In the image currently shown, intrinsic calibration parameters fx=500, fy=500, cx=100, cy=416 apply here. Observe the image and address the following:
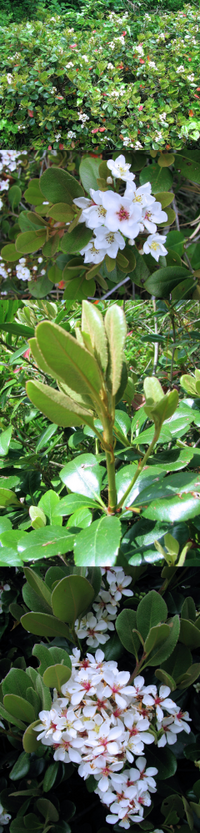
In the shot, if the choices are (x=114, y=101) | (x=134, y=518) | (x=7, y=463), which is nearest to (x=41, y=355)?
(x=134, y=518)

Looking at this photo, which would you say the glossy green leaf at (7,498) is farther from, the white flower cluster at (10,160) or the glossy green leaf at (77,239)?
the white flower cluster at (10,160)

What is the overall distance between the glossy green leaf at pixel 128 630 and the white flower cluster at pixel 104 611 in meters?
0.01

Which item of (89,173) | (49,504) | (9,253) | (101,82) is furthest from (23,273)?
(101,82)

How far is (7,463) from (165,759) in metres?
0.24

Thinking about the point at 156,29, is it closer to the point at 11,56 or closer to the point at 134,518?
the point at 11,56

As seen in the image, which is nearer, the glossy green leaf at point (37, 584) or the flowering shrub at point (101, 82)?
the glossy green leaf at point (37, 584)

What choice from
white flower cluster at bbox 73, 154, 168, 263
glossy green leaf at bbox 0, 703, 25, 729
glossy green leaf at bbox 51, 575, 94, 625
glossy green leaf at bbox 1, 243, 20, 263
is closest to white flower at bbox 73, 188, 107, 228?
white flower cluster at bbox 73, 154, 168, 263

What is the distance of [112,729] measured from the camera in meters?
0.30

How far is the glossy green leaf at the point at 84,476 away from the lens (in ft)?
0.96

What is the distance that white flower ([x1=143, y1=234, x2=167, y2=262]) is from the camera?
38cm

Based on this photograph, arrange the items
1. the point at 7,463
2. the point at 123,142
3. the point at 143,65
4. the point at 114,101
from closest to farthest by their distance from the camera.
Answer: the point at 7,463 → the point at 123,142 → the point at 114,101 → the point at 143,65

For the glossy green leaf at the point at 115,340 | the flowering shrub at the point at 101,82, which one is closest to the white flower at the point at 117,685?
the glossy green leaf at the point at 115,340

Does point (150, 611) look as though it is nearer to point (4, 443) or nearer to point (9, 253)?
point (4, 443)

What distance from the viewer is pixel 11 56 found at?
1081 millimetres
